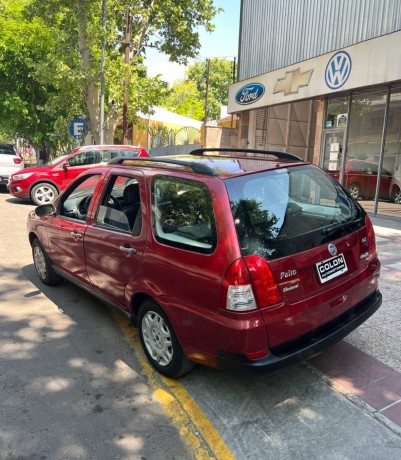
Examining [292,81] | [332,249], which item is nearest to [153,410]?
[332,249]

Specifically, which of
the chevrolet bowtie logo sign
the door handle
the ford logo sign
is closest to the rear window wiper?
the door handle

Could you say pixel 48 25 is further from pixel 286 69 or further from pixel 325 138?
pixel 325 138

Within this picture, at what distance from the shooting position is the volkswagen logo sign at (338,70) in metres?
10.8

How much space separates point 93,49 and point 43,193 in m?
8.17

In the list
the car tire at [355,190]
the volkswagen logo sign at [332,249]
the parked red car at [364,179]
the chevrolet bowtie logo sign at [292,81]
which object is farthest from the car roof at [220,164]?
the chevrolet bowtie logo sign at [292,81]

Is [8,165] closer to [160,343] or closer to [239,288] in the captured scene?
[160,343]

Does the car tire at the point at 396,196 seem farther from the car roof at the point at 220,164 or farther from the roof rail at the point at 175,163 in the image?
the roof rail at the point at 175,163

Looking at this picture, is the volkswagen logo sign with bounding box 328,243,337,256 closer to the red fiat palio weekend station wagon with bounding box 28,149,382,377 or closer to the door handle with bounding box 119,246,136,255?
the red fiat palio weekend station wagon with bounding box 28,149,382,377

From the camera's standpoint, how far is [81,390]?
316 centimetres

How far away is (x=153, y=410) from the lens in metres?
2.95

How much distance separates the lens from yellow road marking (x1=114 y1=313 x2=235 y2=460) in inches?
101

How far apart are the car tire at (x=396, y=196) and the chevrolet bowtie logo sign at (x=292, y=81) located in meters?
4.01

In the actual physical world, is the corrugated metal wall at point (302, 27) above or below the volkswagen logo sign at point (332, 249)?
above

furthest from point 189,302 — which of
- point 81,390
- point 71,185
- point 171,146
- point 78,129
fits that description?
point 171,146
